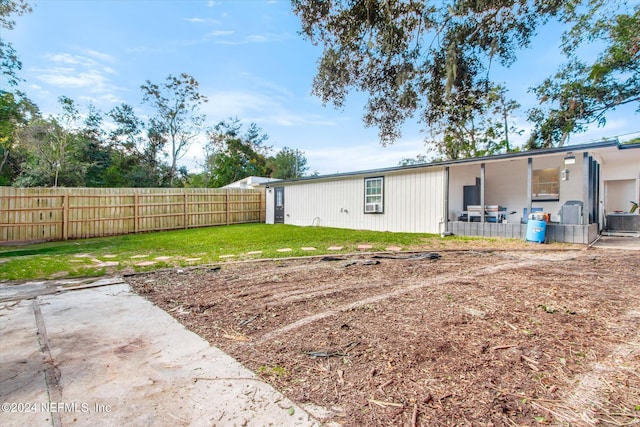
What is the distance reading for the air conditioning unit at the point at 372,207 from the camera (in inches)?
428

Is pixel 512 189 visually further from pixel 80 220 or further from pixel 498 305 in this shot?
pixel 80 220

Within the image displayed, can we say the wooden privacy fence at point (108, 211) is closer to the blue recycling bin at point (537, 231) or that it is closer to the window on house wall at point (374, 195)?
the window on house wall at point (374, 195)

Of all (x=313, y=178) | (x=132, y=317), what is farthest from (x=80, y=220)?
(x=132, y=317)

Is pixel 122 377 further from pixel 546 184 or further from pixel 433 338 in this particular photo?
pixel 546 184

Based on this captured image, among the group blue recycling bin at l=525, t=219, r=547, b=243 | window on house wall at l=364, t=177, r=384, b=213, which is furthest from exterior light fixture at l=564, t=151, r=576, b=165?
window on house wall at l=364, t=177, r=384, b=213

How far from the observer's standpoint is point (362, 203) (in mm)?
11453

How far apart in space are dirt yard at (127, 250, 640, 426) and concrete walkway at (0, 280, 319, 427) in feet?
0.51

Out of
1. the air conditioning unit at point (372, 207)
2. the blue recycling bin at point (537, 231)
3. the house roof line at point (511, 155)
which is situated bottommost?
the blue recycling bin at point (537, 231)

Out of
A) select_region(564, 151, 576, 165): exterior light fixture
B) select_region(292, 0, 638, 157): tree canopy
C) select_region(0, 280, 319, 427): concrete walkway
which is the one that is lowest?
select_region(0, 280, 319, 427): concrete walkway

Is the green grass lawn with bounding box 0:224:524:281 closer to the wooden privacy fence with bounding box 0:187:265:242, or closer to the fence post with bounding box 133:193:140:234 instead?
the wooden privacy fence with bounding box 0:187:265:242

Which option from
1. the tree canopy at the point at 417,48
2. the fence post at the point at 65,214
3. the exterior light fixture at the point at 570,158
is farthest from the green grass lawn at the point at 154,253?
the exterior light fixture at the point at 570,158

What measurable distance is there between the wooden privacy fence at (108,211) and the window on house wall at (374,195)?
7.15 meters

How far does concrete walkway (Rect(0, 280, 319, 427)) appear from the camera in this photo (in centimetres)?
152

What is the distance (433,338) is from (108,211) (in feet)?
41.3
